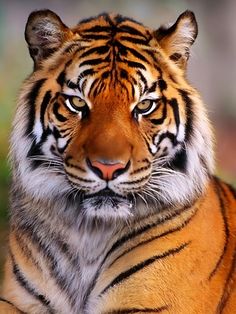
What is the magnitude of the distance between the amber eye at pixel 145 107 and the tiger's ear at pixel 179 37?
0.63 feet

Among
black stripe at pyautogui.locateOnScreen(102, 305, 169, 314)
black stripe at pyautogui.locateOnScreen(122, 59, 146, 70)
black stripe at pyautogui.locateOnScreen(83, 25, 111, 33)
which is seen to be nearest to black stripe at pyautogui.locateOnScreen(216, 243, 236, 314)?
black stripe at pyautogui.locateOnScreen(102, 305, 169, 314)

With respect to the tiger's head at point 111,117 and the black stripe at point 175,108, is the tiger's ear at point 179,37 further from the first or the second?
the black stripe at point 175,108

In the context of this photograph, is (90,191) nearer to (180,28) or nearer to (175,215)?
(175,215)

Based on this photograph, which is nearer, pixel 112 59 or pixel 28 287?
pixel 112 59

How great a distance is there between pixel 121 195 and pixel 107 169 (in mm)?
110

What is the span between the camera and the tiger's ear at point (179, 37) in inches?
122

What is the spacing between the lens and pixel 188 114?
3092mm

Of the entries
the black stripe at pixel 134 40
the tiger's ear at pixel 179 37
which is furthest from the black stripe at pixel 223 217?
the black stripe at pixel 134 40

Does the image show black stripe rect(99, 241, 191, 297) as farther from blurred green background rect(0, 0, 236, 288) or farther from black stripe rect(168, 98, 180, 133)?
blurred green background rect(0, 0, 236, 288)

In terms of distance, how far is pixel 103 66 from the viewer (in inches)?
120

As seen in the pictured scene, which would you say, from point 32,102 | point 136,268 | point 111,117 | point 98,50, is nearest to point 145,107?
point 111,117

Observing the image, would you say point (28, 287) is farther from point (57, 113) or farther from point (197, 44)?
point (197, 44)

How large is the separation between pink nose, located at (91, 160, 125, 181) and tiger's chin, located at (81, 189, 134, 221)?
51mm

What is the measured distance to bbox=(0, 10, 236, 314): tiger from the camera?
117 inches
